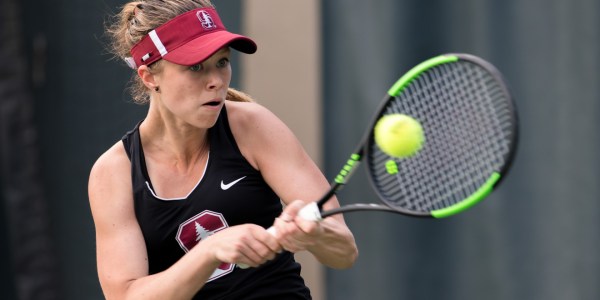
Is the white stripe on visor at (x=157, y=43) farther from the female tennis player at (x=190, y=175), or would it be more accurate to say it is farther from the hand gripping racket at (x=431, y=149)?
the hand gripping racket at (x=431, y=149)

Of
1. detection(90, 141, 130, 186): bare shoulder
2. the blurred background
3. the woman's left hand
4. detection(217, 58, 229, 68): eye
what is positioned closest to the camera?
the woman's left hand

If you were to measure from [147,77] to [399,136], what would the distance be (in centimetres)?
67

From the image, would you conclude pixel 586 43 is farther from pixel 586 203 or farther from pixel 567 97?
pixel 586 203

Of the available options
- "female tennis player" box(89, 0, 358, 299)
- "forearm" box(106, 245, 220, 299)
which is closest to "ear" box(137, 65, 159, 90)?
→ "female tennis player" box(89, 0, 358, 299)

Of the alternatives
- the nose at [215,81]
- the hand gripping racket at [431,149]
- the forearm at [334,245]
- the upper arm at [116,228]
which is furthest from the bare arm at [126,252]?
the nose at [215,81]

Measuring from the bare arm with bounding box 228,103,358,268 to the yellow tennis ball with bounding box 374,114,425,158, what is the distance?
0.72 feet

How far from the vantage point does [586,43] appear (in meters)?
3.82

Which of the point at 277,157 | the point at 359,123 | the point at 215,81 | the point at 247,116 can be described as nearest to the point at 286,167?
the point at 277,157

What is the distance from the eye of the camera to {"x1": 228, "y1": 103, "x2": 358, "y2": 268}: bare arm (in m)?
2.56

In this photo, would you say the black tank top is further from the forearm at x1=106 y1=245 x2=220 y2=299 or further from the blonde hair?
the blonde hair

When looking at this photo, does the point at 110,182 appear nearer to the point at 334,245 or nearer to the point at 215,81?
the point at 215,81

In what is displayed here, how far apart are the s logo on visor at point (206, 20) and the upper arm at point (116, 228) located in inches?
15.4

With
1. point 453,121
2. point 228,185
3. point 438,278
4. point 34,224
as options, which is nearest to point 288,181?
point 228,185

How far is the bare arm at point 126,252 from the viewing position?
2.48 meters
